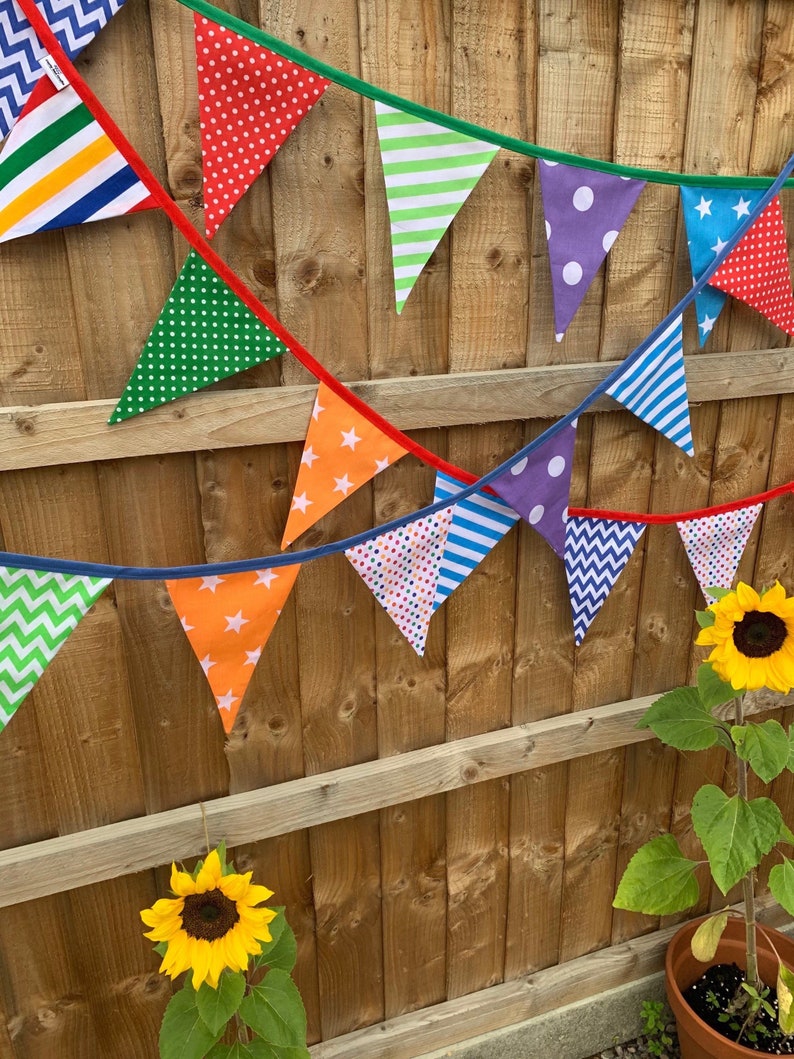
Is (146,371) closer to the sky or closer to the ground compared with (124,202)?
closer to the ground

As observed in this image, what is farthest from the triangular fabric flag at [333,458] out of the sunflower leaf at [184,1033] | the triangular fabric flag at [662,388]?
the sunflower leaf at [184,1033]

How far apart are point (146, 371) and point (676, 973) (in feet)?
5.67

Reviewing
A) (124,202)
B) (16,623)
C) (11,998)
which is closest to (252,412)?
(124,202)

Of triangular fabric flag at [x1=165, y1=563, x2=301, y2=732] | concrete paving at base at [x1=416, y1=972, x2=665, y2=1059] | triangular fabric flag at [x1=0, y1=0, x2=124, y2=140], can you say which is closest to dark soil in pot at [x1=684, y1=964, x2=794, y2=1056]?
concrete paving at base at [x1=416, y1=972, x2=665, y2=1059]

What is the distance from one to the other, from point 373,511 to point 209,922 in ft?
2.24

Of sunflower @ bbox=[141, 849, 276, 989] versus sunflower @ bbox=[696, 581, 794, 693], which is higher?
sunflower @ bbox=[696, 581, 794, 693]

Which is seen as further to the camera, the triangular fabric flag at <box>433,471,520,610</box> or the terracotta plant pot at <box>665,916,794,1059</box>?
the terracotta plant pot at <box>665,916,794,1059</box>

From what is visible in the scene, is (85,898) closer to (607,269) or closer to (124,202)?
(124,202)

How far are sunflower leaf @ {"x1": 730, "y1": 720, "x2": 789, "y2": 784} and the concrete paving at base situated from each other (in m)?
0.83

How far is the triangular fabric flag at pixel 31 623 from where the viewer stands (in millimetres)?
1099

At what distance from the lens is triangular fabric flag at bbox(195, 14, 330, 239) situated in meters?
1.05

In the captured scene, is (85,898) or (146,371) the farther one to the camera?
(85,898)

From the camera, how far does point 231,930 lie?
3.98 ft

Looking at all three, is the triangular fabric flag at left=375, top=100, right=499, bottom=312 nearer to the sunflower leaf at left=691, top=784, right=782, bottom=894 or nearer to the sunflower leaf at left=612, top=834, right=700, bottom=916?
the sunflower leaf at left=691, top=784, right=782, bottom=894
